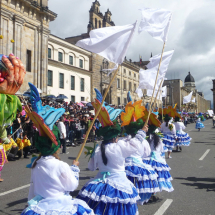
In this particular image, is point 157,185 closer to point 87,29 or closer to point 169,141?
point 169,141

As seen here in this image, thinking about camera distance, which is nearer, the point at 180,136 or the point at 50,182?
the point at 50,182

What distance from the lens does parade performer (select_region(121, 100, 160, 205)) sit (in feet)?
14.9

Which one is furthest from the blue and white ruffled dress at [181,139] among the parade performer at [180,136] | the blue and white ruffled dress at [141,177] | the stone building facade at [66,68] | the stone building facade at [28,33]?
the stone building facade at [66,68]

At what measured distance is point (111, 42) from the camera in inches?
162

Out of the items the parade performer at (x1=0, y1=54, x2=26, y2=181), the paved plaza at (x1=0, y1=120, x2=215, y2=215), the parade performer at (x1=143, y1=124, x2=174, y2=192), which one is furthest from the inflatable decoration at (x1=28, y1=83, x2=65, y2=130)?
the parade performer at (x1=143, y1=124, x2=174, y2=192)

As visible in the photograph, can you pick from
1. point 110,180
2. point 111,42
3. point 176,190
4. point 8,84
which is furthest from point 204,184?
point 8,84

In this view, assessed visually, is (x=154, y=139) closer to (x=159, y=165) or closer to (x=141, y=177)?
(x=159, y=165)

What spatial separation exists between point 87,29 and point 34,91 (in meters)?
Answer: 39.1

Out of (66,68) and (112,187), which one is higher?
(66,68)

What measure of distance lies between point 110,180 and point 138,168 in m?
1.07

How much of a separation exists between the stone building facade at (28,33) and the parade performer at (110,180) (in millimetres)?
16397

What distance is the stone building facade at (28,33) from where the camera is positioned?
18453 millimetres

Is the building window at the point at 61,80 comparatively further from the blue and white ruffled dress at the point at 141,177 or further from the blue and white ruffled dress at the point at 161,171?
the blue and white ruffled dress at the point at 141,177

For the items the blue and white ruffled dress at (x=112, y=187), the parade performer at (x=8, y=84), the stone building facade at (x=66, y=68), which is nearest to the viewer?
the blue and white ruffled dress at (x=112, y=187)
